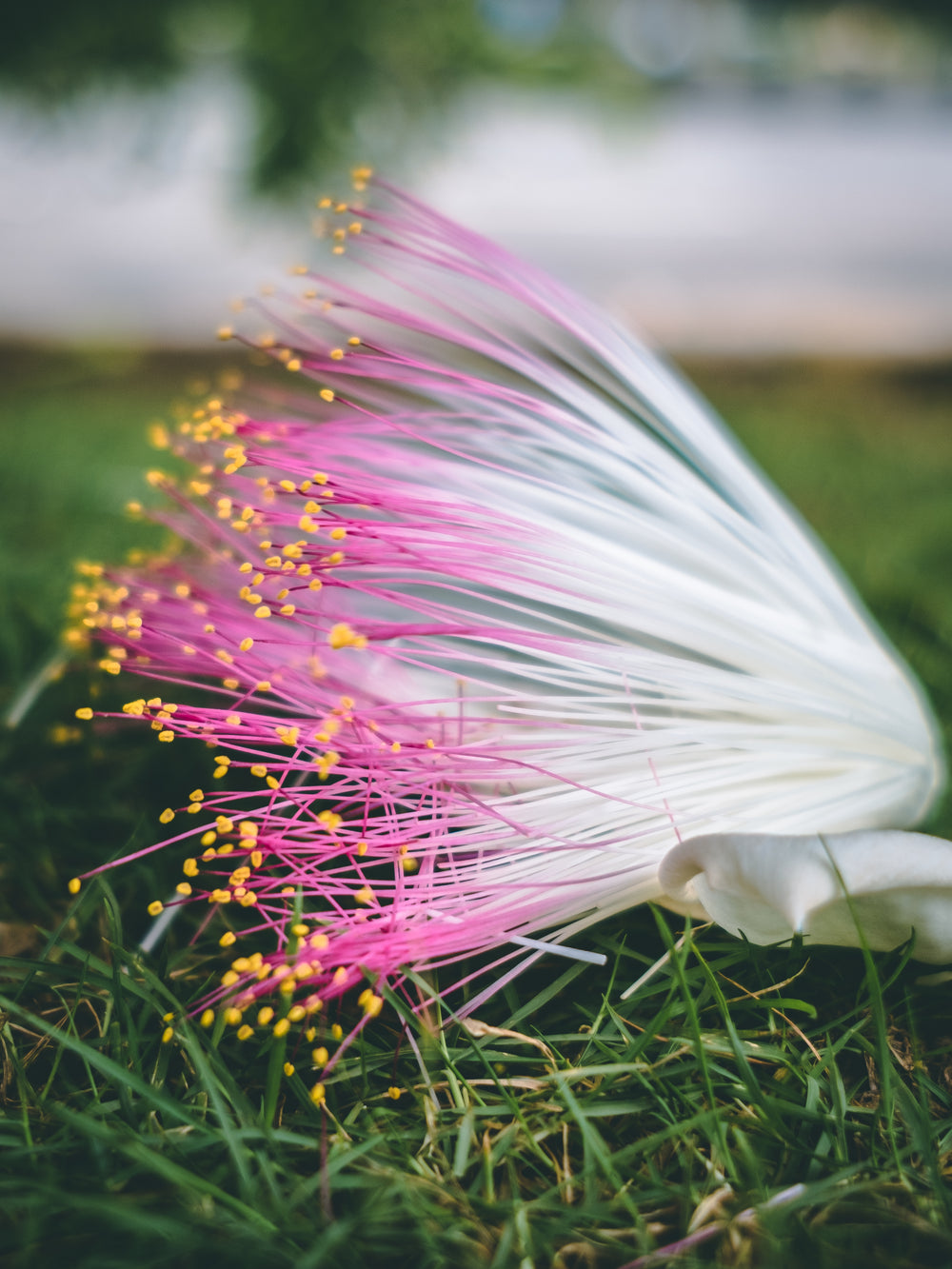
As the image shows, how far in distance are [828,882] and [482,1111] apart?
34 centimetres

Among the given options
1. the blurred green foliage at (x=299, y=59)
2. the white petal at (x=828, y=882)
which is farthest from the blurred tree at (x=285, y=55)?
the white petal at (x=828, y=882)

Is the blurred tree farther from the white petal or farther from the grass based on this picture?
the white petal

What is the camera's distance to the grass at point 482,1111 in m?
0.70

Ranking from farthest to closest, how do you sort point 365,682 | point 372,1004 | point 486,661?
1. point 365,682
2. point 486,661
3. point 372,1004

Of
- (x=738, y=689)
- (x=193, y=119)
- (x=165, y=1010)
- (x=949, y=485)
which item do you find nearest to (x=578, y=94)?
(x=193, y=119)

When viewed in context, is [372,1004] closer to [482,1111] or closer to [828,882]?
[482,1111]

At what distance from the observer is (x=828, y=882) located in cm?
78

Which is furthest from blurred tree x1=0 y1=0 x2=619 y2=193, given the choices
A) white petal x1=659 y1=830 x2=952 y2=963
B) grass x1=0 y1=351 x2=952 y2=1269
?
white petal x1=659 y1=830 x2=952 y2=963

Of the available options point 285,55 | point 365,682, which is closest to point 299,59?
point 285,55

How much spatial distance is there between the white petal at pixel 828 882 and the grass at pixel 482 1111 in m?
0.06

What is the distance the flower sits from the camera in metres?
0.88

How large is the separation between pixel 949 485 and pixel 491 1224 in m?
2.79

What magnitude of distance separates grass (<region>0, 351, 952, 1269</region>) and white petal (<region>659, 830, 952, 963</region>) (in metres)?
0.06

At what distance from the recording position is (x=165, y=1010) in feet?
2.91
